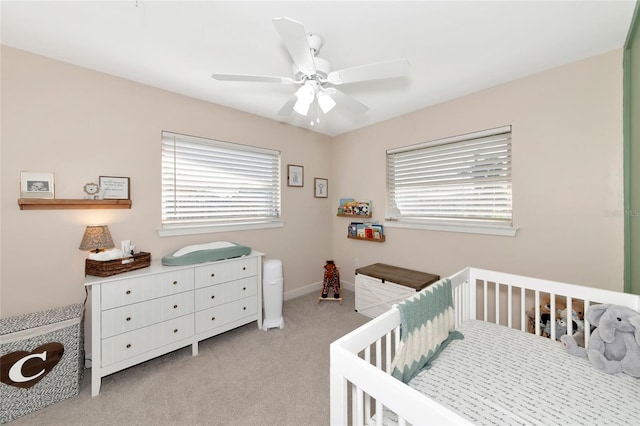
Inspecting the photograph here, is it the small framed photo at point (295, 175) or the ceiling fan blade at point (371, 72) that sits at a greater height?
the ceiling fan blade at point (371, 72)

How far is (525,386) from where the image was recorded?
1.10 m

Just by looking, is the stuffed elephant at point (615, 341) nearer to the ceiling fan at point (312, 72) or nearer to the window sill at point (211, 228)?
the ceiling fan at point (312, 72)

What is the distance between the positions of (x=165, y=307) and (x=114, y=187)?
112 cm

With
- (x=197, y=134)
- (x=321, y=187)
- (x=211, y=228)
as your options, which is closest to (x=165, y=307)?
(x=211, y=228)

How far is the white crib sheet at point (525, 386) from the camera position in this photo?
95 cm

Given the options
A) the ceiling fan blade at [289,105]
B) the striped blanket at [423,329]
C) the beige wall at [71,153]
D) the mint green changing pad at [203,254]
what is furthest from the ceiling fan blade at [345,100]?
the mint green changing pad at [203,254]

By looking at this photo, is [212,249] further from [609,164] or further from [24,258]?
[609,164]

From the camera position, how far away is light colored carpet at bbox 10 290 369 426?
1491 mm

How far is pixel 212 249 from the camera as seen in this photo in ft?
7.43

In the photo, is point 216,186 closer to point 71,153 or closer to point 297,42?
point 71,153

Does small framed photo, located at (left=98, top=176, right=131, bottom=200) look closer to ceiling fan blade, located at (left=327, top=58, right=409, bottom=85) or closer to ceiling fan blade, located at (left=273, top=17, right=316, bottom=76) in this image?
ceiling fan blade, located at (left=273, top=17, right=316, bottom=76)

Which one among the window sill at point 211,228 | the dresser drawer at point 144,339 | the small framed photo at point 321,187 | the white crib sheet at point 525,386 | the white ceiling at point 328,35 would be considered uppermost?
the white ceiling at point 328,35

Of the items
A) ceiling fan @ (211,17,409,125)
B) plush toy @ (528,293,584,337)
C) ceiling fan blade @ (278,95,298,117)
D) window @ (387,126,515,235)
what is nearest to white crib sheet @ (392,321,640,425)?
plush toy @ (528,293,584,337)

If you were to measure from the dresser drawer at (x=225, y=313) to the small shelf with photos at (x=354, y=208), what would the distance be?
1711mm
